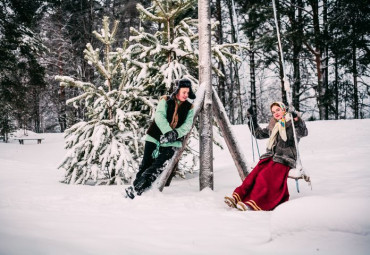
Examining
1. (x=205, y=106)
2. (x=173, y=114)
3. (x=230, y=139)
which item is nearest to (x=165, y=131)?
(x=173, y=114)

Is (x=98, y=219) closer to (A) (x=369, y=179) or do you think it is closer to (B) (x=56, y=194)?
(B) (x=56, y=194)

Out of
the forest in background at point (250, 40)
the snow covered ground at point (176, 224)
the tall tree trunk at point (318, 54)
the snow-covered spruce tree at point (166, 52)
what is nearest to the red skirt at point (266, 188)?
the snow covered ground at point (176, 224)

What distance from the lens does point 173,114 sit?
4.07 meters

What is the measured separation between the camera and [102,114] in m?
5.57

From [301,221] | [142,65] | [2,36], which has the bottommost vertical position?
[301,221]

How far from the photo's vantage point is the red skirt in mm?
3469

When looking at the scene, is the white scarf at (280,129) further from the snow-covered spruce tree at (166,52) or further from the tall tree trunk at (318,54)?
the tall tree trunk at (318,54)

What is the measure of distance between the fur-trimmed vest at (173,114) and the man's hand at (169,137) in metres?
0.16

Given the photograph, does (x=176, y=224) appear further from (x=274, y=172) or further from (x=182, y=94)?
(x=182, y=94)

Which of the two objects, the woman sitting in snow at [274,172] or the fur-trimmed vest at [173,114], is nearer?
the woman sitting in snow at [274,172]

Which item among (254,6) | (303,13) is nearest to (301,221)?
(254,6)

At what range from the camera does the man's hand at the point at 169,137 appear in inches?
155

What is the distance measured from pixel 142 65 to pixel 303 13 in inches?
559

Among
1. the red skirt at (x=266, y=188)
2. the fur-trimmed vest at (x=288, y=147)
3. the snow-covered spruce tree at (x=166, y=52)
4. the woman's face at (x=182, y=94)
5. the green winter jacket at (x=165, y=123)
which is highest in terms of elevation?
the snow-covered spruce tree at (x=166, y=52)
